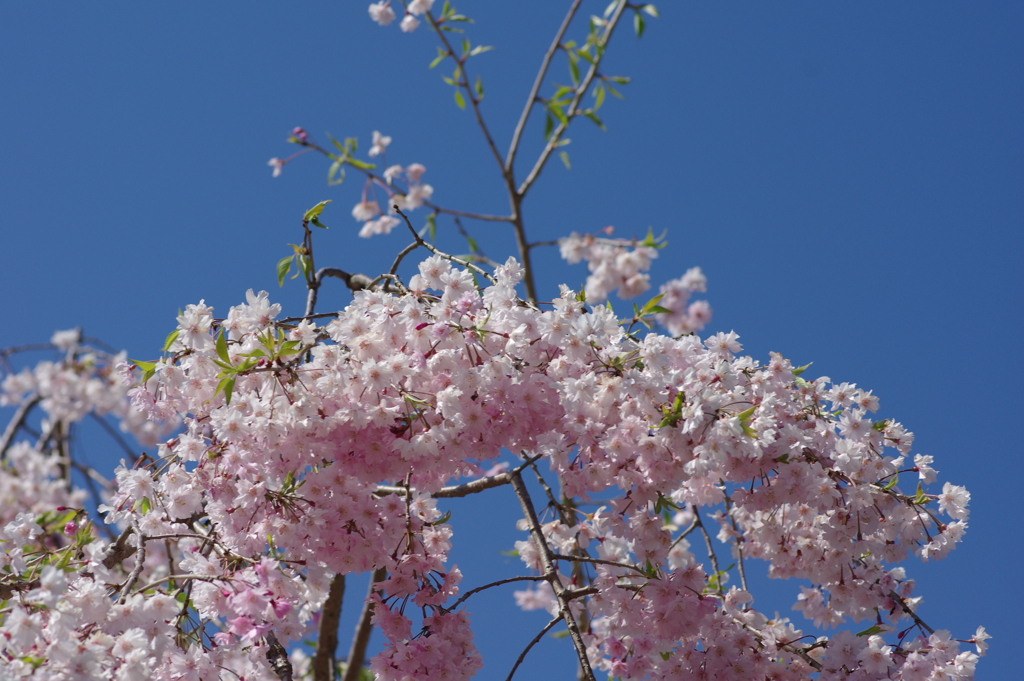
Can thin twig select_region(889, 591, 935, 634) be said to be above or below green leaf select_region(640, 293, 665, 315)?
below

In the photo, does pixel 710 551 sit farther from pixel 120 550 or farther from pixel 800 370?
pixel 120 550

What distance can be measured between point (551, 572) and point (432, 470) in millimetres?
735

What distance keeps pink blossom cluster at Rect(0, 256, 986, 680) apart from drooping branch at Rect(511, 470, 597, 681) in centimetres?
14

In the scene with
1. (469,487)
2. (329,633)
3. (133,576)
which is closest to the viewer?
(133,576)

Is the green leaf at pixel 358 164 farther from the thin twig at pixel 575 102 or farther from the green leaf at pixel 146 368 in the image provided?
the green leaf at pixel 146 368

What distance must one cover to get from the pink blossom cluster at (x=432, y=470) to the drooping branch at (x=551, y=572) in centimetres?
14

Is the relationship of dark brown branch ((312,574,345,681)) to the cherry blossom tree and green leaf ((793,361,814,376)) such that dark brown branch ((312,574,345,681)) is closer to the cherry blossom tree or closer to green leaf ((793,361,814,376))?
the cherry blossom tree

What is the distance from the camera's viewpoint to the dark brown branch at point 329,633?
4051 mm

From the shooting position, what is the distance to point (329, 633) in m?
4.11

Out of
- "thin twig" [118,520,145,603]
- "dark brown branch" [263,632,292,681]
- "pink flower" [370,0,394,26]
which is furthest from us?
"pink flower" [370,0,394,26]

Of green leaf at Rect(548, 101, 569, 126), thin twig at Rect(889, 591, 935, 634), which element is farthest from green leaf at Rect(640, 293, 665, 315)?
green leaf at Rect(548, 101, 569, 126)

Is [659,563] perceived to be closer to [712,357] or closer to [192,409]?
[712,357]

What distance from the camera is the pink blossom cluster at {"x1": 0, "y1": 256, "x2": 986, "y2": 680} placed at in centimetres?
212

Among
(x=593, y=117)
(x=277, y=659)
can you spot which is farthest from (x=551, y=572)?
(x=593, y=117)
